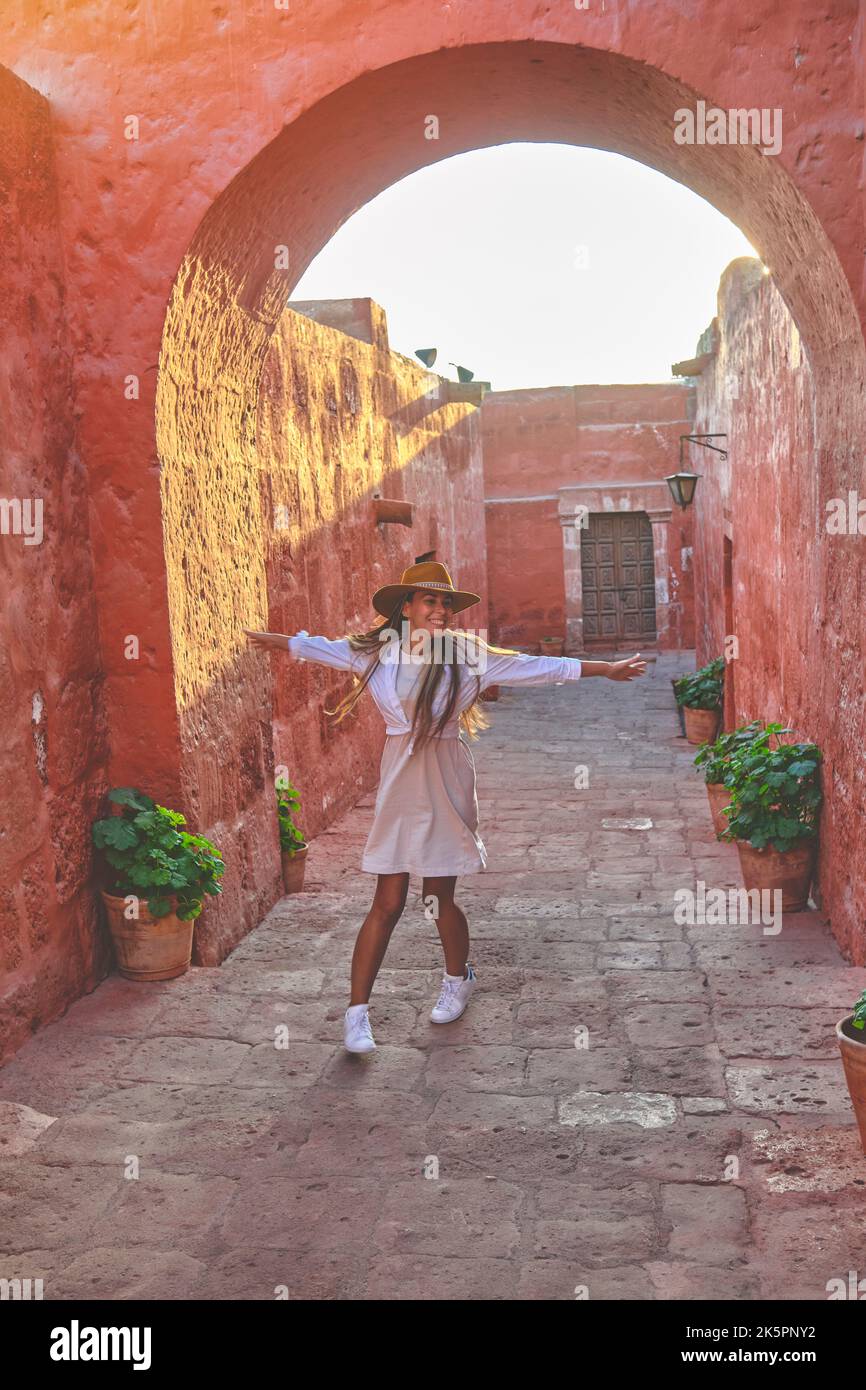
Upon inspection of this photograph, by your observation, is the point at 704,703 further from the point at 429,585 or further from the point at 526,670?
the point at 429,585

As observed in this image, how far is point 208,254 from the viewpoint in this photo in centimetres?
508

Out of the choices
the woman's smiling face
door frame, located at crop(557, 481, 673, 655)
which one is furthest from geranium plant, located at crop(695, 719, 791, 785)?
door frame, located at crop(557, 481, 673, 655)

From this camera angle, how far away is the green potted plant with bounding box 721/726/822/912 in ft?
18.6

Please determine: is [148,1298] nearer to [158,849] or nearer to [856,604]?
[158,849]

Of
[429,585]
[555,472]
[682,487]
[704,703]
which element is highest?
[555,472]

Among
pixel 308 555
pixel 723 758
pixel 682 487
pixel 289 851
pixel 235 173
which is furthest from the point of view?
pixel 682 487

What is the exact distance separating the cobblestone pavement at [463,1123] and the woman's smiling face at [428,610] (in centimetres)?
147

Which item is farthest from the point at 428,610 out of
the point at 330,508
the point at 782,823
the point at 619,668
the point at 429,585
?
the point at 330,508

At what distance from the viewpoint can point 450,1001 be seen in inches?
184

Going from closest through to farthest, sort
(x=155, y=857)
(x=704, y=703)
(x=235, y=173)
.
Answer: (x=235, y=173), (x=155, y=857), (x=704, y=703)

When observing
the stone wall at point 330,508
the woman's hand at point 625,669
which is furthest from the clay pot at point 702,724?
the woman's hand at point 625,669

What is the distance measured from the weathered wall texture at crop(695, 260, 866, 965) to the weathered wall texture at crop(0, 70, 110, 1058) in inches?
117

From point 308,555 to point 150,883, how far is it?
12.0 ft

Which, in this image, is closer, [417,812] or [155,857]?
[417,812]
